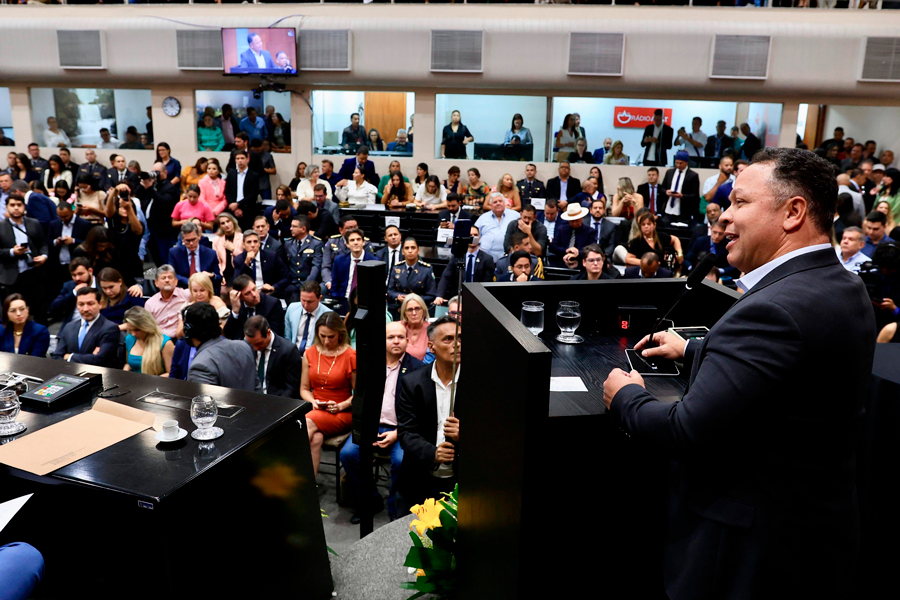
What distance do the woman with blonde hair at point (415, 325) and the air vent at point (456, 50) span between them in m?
6.26

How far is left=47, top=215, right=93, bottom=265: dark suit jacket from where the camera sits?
7309 millimetres

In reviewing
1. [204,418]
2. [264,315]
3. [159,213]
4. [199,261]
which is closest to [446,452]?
[204,418]

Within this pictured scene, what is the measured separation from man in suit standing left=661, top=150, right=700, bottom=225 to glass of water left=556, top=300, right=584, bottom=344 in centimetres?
797

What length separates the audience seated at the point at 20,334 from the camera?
16.0 feet

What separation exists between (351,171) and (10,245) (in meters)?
4.92

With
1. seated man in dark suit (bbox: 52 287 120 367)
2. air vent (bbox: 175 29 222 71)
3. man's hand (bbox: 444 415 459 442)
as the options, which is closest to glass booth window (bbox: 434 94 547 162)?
air vent (bbox: 175 29 222 71)

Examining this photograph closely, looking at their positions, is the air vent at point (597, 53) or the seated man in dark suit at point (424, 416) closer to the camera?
the seated man in dark suit at point (424, 416)

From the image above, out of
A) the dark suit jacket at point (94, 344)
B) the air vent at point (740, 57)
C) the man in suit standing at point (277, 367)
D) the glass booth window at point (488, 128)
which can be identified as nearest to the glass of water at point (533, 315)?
the man in suit standing at point (277, 367)

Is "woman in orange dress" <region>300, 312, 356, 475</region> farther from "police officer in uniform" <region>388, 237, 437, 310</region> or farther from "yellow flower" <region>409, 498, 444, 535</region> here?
"police officer in uniform" <region>388, 237, 437, 310</region>

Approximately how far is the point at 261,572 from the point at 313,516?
32 centimetres

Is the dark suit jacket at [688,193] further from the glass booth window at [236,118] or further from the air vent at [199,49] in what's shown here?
the air vent at [199,49]

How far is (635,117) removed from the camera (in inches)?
412

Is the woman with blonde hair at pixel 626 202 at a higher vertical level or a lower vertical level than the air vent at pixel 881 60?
lower

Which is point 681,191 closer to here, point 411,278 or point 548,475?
point 411,278
